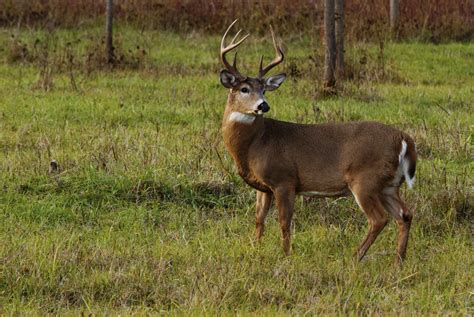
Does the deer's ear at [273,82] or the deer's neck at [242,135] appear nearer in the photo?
the deer's neck at [242,135]

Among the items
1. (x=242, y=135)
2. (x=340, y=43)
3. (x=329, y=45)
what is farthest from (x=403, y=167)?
(x=340, y=43)

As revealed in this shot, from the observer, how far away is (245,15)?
61.4 feet

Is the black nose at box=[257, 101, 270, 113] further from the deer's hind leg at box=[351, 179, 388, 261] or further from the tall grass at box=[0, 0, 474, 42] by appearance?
the tall grass at box=[0, 0, 474, 42]

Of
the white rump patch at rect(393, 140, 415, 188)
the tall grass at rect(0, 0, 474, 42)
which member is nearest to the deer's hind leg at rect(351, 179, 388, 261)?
the white rump patch at rect(393, 140, 415, 188)

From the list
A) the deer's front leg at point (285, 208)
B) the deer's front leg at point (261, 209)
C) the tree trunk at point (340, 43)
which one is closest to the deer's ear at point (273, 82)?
the deer's front leg at point (261, 209)

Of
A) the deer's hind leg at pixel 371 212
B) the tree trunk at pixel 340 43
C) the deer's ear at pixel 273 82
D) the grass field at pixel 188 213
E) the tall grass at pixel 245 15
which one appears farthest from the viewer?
the tall grass at pixel 245 15

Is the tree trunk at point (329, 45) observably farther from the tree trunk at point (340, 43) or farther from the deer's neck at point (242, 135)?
the deer's neck at point (242, 135)

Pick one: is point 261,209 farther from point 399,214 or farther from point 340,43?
point 340,43

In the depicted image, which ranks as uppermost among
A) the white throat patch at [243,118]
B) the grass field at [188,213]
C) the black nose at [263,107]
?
the black nose at [263,107]

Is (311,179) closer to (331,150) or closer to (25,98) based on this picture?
(331,150)

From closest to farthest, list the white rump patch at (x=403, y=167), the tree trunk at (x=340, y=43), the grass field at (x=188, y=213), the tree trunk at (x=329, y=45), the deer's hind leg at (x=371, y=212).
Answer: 1. the grass field at (x=188, y=213)
2. the deer's hind leg at (x=371, y=212)
3. the white rump patch at (x=403, y=167)
4. the tree trunk at (x=329, y=45)
5. the tree trunk at (x=340, y=43)

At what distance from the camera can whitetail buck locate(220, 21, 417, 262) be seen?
711cm

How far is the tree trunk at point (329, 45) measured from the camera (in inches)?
497

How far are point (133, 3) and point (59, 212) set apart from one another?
12.0 metres
